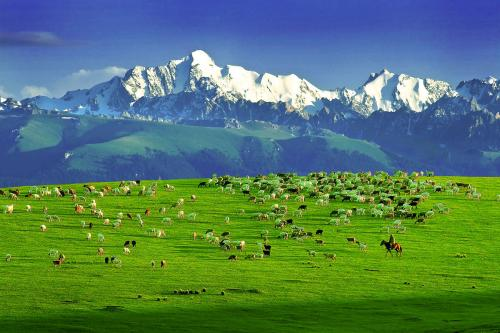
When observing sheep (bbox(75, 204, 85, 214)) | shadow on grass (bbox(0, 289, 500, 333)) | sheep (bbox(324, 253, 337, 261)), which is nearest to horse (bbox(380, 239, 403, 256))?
sheep (bbox(324, 253, 337, 261))

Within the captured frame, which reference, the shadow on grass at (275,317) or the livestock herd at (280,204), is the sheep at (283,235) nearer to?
the livestock herd at (280,204)

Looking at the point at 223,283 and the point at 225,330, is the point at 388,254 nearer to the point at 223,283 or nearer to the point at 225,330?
the point at 223,283

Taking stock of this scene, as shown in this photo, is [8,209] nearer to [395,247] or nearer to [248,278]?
[248,278]

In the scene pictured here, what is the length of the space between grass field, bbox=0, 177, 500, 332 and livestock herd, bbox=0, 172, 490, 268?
38.2 inches

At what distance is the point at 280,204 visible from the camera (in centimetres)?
11575

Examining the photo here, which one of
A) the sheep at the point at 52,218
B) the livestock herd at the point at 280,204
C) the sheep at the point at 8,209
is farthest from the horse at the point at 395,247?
the sheep at the point at 8,209

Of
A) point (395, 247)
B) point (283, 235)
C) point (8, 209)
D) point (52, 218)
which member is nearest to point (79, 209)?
point (52, 218)

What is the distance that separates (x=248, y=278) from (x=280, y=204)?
5087cm

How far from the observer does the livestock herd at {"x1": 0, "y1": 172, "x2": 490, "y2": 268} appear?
287ft

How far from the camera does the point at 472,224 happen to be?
101 meters

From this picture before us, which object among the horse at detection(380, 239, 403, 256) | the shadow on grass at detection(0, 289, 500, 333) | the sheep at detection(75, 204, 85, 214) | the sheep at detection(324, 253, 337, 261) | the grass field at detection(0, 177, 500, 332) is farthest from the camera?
the sheep at detection(75, 204, 85, 214)

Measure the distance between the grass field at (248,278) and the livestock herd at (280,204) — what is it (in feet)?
3.18

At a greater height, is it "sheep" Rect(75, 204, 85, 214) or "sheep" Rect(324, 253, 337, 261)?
"sheep" Rect(75, 204, 85, 214)

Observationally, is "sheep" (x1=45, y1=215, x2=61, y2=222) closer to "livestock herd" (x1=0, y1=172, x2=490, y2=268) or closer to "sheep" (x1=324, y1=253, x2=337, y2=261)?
"livestock herd" (x1=0, y1=172, x2=490, y2=268)
